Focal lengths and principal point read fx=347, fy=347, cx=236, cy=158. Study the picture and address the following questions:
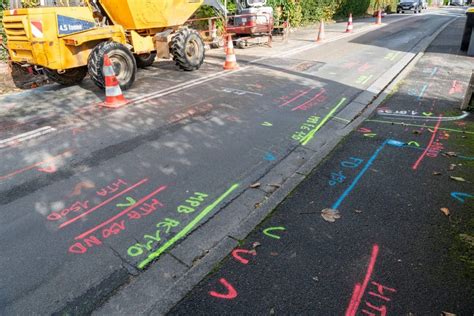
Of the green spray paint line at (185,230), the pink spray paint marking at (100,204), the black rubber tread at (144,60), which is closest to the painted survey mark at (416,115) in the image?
the green spray paint line at (185,230)

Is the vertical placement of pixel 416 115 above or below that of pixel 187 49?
below

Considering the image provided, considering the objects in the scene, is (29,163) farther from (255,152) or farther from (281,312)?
(281,312)

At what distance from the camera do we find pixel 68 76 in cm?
874

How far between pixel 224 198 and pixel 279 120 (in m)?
2.89

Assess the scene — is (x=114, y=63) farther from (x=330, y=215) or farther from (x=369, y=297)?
(x=369, y=297)

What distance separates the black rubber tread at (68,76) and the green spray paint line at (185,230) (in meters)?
6.49

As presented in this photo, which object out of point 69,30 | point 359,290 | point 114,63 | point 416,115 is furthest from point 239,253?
point 69,30

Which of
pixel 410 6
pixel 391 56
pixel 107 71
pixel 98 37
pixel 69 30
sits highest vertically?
pixel 410 6

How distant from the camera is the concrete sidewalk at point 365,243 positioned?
269cm

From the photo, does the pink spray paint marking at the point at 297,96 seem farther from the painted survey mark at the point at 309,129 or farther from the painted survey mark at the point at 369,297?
the painted survey mark at the point at 369,297

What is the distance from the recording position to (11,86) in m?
9.40

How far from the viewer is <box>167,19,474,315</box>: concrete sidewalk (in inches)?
106

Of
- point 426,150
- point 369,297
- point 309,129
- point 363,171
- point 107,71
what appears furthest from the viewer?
point 107,71

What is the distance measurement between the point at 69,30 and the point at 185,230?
6094 millimetres
